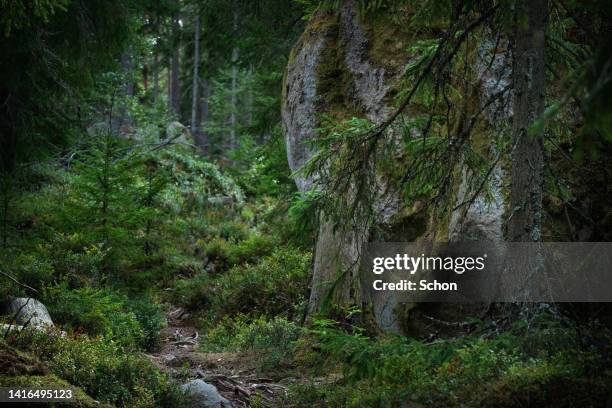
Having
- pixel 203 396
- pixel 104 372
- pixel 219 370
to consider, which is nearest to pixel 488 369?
pixel 203 396

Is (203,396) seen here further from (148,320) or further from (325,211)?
(148,320)

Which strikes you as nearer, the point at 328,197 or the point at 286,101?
the point at 328,197

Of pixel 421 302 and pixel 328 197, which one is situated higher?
pixel 328 197

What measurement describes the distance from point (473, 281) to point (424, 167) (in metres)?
1.87

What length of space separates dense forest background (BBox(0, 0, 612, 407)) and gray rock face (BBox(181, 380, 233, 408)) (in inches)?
1.2

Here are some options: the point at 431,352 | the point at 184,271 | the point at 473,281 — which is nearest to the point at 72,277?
the point at 184,271

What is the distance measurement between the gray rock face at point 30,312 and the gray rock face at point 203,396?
2267 millimetres

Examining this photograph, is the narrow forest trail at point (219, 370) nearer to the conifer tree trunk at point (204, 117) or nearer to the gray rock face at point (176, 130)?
the gray rock face at point (176, 130)

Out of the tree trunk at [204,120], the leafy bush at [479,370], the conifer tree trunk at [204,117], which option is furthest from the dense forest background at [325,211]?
the conifer tree trunk at [204,117]

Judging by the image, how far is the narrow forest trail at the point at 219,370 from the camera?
680 cm

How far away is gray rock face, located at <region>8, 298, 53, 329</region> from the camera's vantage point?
7.67 metres

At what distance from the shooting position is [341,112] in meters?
9.84

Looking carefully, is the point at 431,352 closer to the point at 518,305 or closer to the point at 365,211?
the point at 518,305

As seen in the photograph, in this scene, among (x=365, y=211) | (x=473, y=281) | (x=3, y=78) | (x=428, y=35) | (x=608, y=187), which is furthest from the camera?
(x=3, y=78)
